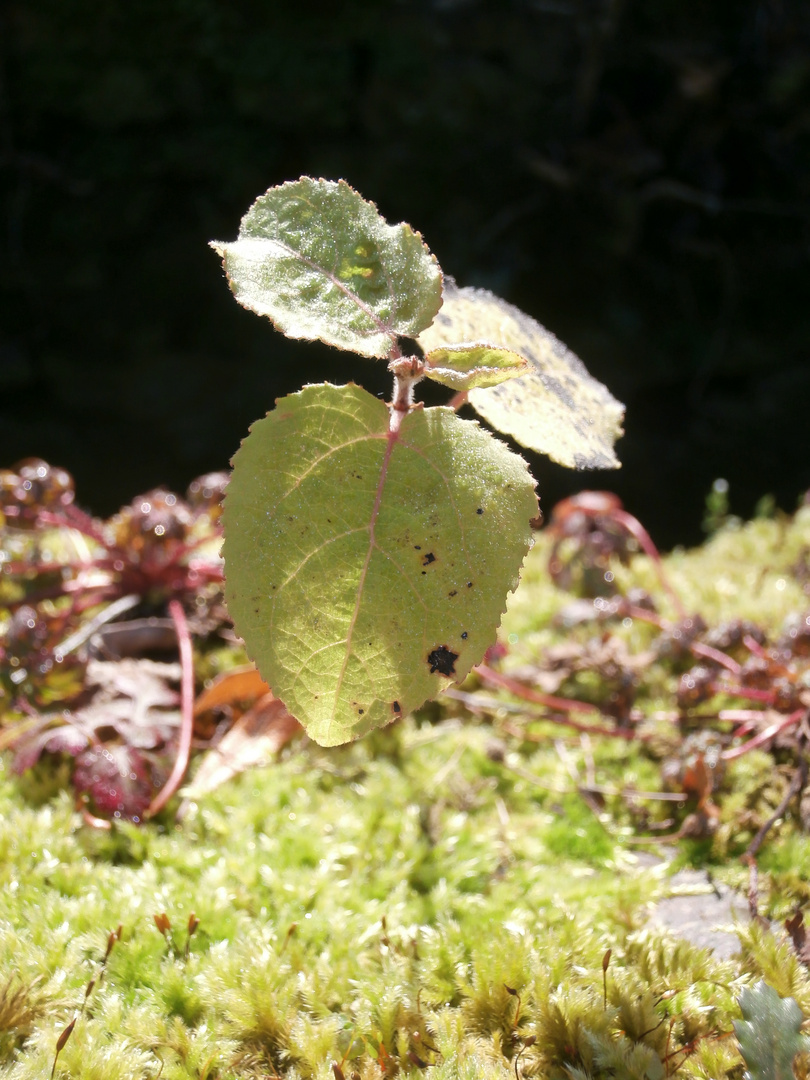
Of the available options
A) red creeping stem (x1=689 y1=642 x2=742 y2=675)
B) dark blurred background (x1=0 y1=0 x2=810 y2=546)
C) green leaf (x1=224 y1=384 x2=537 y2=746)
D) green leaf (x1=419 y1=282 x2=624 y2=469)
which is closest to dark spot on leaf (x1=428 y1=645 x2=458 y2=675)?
green leaf (x1=224 y1=384 x2=537 y2=746)

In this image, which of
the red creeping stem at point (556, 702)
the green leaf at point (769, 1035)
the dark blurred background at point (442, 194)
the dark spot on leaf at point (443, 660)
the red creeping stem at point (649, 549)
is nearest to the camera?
the green leaf at point (769, 1035)

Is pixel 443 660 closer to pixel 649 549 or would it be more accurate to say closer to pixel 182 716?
pixel 182 716

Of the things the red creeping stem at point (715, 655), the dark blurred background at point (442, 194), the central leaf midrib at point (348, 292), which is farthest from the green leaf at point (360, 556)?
the dark blurred background at point (442, 194)

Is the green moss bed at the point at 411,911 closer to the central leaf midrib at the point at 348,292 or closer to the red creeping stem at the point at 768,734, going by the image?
the red creeping stem at the point at 768,734

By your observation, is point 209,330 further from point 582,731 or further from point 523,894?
point 523,894

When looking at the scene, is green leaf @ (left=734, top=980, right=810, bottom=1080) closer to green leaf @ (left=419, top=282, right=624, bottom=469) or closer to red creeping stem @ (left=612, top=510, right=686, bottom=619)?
green leaf @ (left=419, top=282, right=624, bottom=469)

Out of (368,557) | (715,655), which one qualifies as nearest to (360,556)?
(368,557)

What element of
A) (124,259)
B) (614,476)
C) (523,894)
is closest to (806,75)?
(614,476)
